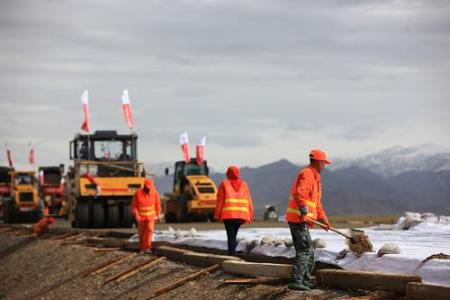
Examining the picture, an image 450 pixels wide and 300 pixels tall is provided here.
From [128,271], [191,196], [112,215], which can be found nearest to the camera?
[128,271]

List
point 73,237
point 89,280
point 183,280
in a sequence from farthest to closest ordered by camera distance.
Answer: point 73,237 → point 89,280 → point 183,280

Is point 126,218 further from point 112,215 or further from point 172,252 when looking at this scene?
point 172,252

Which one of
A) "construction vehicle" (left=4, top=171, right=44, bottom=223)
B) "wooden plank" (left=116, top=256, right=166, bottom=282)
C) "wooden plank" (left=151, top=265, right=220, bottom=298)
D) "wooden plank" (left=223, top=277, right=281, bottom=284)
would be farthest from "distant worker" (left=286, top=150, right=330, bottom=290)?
"construction vehicle" (left=4, top=171, right=44, bottom=223)

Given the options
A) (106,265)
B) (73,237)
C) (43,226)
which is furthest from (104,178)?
(106,265)

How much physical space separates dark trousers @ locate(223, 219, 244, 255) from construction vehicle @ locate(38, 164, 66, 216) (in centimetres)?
3624

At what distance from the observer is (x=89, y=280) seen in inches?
794

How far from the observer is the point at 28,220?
45.9 metres

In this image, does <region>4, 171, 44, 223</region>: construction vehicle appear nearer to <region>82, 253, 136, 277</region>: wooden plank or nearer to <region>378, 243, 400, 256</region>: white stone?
<region>82, 253, 136, 277</region>: wooden plank

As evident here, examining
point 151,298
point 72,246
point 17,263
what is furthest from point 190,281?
point 17,263

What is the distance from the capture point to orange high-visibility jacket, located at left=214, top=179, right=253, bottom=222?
627 inches

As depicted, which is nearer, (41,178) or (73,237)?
(73,237)

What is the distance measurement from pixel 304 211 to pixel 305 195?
0.21 m

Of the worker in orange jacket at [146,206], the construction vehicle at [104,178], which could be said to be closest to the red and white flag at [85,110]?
the construction vehicle at [104,178]

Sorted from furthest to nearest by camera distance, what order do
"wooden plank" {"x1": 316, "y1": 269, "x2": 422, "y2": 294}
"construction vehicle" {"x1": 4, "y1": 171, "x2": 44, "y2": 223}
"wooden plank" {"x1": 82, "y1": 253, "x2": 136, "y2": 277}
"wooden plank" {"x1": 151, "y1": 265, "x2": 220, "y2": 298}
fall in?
"construction vehicle" {"x1": 4, "y1": 171, "x2": 44, "y2": 223}
"wooden plank" {"x1": 82, "y1": 253, "x2": 136, "y2": 277}
"wooden plank" {"x1": 151, "y1": 265, "x2": 220, "y2": 298}
"wooden plank" {"x1": 316, "y1": 269, "x2": 422, "y2": 294}
